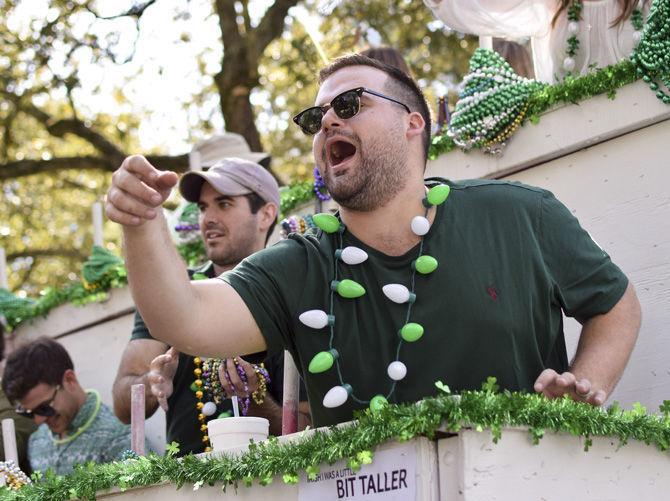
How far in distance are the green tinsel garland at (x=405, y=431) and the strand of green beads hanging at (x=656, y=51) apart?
1645 mm

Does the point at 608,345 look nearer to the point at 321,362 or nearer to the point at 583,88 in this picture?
the point at 321,362

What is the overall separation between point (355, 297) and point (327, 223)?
0.28 metres

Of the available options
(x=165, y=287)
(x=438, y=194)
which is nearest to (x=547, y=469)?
A: (x=165, y=287)

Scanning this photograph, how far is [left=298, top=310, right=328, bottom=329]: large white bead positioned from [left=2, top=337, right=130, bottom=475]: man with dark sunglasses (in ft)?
7.67

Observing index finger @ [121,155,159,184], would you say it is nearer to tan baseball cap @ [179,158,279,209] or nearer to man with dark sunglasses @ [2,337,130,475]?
tan baseball cap @ [179,158,279,209]

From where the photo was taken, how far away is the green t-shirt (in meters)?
2.93

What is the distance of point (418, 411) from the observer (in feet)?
7.23

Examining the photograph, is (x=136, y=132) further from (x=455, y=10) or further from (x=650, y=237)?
(x=650, y=237)

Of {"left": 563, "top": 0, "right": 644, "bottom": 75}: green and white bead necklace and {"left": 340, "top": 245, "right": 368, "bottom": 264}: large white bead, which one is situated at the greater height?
{"left": 563, "top": 0, "right": 644, "bottom": 75}: green and white bead necklace

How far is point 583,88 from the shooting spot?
4121mm

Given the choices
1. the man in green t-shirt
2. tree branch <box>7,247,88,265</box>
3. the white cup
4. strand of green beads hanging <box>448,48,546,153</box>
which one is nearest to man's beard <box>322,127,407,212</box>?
the man in green t-shirt

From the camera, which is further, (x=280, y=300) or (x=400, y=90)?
(x=400, y=90)

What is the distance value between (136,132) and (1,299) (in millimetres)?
7235

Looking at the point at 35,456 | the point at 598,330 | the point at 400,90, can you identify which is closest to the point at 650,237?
the point at 598,330
